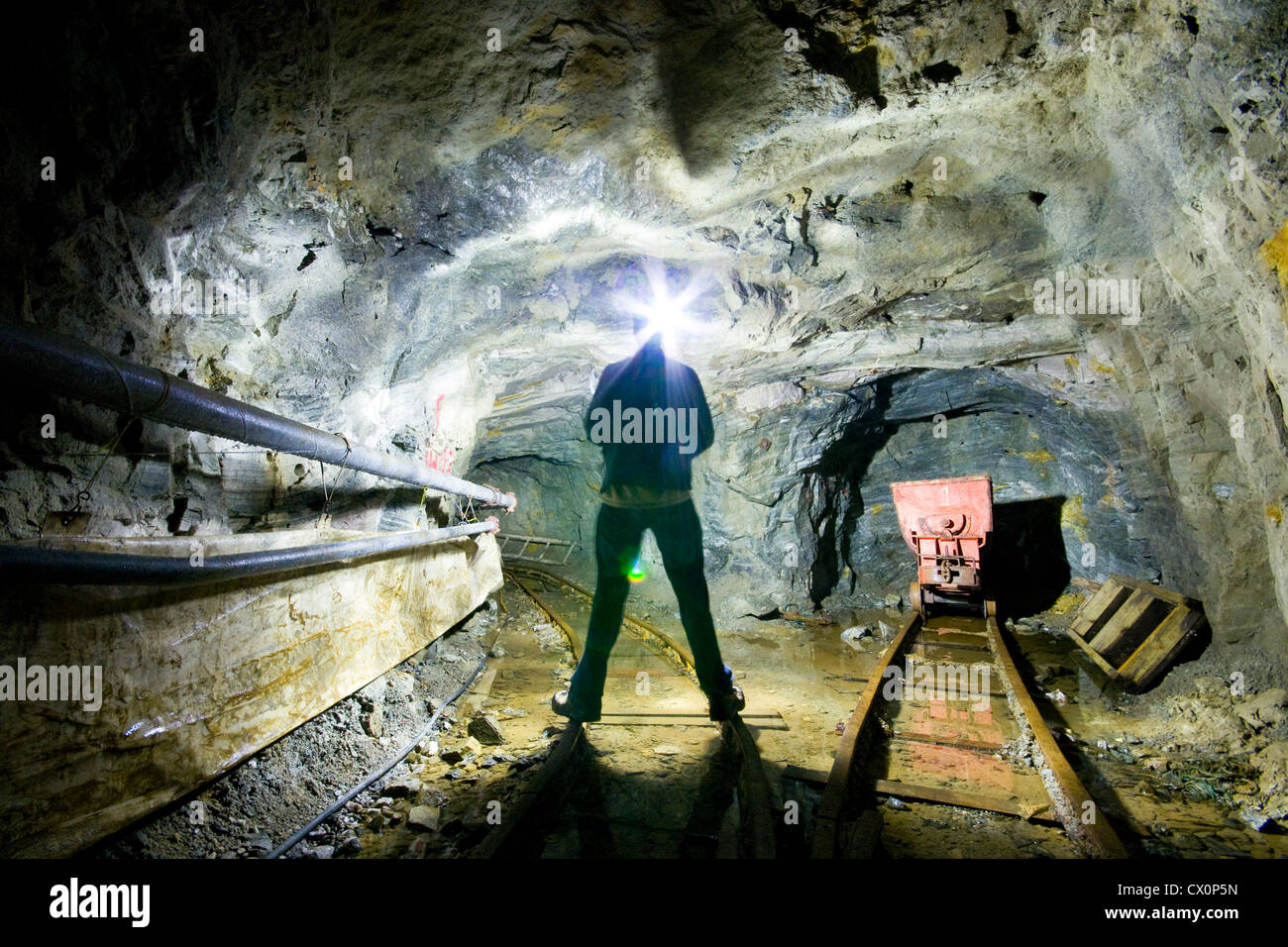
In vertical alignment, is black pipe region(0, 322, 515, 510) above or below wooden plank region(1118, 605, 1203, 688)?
above

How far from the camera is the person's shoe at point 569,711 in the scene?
3203mm

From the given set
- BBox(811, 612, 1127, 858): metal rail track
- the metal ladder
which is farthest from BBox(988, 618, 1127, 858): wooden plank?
the metal ladder

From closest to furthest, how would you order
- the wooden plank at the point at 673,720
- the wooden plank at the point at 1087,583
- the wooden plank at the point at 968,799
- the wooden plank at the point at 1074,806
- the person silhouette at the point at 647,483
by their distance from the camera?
the wooden plank at the point at 1074,806 < the wooden plank at the point at 968,799 < the person silhouette at the point at 647,483 < the wooden plank at the point at 673,720 < the wooden plank at the point at 1087,583

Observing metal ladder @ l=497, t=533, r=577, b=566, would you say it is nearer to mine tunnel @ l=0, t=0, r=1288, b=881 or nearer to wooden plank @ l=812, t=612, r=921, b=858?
mine tunnel @ l=0, t=0, r=1288, b=881

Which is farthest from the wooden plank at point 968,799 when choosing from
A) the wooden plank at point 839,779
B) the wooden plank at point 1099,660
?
the wooden plank at point 1099,660

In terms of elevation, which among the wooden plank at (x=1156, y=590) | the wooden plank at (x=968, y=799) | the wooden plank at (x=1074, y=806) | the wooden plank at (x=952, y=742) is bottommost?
the wooden plank at (x=952, y=742)

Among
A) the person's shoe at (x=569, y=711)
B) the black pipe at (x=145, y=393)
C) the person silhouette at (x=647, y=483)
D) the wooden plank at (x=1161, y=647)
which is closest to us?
the black pipe at (x=145, y=393)

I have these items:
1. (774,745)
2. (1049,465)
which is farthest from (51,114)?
(1049,465)

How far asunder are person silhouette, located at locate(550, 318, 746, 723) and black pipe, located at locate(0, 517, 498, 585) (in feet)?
5.26

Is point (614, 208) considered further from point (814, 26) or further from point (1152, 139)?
point (1152, 139)

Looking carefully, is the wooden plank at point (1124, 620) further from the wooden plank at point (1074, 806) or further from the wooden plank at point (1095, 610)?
the wooden plank at point (1074, 806)

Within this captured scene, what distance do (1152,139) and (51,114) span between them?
5330mm

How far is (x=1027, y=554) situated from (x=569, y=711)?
9.43 m

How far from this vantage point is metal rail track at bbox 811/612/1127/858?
2.41m
